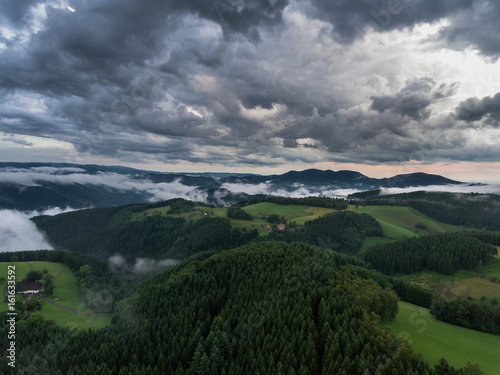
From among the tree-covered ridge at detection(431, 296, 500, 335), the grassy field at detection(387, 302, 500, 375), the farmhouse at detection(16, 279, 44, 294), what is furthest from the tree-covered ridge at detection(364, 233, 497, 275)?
the farmhouse at detection(16, 279, 44, 294)

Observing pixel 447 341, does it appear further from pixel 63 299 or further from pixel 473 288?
pixel 63 299

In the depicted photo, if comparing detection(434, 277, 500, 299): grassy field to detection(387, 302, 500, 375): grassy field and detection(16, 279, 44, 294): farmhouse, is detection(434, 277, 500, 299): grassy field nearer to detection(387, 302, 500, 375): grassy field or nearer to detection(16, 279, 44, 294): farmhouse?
detection(387, 302, 500, 375): grassy field

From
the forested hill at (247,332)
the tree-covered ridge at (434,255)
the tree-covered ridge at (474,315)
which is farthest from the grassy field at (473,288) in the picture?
the forested hill at (247,332)

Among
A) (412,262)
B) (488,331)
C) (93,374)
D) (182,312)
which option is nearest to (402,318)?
(488,331)

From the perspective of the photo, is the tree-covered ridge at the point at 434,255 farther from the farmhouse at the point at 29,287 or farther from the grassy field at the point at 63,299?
the farmhouse at the point at 29,287

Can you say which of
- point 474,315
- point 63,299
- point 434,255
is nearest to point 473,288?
point 434,255

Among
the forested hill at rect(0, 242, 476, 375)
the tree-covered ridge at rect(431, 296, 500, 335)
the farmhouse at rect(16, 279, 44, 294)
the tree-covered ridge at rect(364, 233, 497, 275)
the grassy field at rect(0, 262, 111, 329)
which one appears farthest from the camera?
the tree-covered ridge at rect(364, 233, 497, 275)
